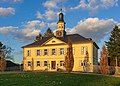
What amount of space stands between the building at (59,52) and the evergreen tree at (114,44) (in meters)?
3.96

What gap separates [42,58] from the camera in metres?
63.5

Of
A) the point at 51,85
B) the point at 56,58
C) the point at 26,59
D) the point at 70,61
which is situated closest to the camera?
the point at 51,85

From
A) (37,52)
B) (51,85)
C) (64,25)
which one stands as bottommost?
(51,85)

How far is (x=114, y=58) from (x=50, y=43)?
1575 cm

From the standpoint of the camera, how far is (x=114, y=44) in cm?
5575

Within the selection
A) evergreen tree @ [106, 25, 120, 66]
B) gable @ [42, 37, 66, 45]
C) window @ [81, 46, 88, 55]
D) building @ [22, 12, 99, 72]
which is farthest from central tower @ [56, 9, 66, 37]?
evergreen tree @ [106, 25, 120, 66]

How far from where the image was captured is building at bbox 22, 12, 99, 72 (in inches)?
2292

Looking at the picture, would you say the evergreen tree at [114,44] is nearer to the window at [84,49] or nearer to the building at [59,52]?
the building at [59,52]

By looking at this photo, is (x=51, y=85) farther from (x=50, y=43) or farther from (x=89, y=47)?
(x=50, y=43)

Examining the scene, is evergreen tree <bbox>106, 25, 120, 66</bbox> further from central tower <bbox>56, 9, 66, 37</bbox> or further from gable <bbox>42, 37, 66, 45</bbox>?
central tower <bbox>56, 9, 66, 37</bbox>

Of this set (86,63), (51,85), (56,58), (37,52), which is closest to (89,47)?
(86,63)

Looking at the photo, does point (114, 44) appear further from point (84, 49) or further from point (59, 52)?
point (59, 52)

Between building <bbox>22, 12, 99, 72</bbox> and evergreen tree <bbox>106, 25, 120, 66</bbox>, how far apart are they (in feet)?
13.0

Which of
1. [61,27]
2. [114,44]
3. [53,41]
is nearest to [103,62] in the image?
[114,44]
